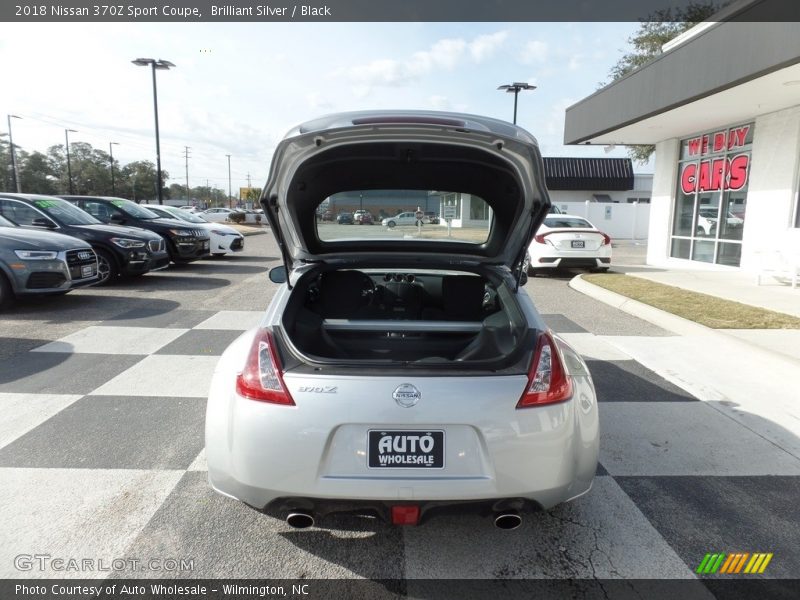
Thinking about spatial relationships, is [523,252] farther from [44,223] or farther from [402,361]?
[44,223]

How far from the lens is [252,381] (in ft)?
7.47

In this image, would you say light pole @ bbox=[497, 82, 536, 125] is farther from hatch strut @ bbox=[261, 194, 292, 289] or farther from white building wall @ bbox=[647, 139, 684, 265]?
hatch strut @ bbox=[261, 194, 292, 289]

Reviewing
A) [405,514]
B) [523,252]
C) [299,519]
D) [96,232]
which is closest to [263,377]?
[299,519]

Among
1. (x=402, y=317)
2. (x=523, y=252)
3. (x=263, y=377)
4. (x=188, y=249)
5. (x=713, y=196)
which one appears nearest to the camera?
(x=263, y=377)

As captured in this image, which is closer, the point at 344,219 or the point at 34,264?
the point at 344,219

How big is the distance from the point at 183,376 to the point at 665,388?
4417mm

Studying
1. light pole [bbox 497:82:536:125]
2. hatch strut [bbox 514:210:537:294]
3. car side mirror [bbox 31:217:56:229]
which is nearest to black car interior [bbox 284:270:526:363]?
hatch strut [bbox 514:210:537:294]

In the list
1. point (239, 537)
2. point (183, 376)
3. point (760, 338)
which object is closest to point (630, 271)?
point (760, 338)

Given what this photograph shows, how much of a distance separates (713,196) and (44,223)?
14733 millimetres

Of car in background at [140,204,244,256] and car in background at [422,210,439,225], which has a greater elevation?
car in background at [422,210,439,225]

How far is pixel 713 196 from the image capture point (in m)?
13.2

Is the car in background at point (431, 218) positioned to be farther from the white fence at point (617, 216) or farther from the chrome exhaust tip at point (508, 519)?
the white fence at point (617, 216)

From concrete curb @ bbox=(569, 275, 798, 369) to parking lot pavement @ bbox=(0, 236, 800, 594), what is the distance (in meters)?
1.59

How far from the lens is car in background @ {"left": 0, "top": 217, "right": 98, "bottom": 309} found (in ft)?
23.9
